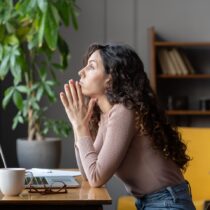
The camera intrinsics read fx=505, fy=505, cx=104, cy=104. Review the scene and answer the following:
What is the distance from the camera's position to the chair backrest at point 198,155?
255 centimetres

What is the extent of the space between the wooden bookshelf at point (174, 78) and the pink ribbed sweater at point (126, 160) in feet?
8.48

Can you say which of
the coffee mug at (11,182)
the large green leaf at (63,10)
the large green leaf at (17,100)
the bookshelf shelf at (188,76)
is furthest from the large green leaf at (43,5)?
the coffee mug at (11,182)

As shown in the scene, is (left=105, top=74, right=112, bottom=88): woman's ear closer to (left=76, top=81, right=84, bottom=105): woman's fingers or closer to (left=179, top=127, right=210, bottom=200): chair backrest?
(left=76, top=81, right=84, bottom=105): woman's fingers

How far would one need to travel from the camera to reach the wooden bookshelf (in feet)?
14.3

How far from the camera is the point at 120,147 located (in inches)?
63.7

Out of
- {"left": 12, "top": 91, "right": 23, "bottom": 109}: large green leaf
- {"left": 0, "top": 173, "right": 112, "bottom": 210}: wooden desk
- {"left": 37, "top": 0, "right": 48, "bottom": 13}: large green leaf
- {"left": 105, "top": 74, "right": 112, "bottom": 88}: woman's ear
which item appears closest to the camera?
{"left": 0, "top": 173, "right": 112, "bottom": 210}: wooden desk

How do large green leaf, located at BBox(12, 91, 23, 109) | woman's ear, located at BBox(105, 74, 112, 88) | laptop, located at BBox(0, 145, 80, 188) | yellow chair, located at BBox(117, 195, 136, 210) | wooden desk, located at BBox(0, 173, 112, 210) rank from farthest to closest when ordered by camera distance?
large green leaf, located at BBox(12, 91, 23, 109)
yellow chair, located at BBox(117, 195, 136, 210)
woman's ear, located at BBox(105, 74, 112, 88)
laptop, located at BBox(0, 145, 80, 188)
wooden desk, located at BBox(0, 173, 112, 210)

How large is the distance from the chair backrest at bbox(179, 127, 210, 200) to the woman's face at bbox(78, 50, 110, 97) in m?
0.90

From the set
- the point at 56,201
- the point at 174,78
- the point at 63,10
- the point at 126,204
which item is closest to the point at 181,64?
the point at 174,78

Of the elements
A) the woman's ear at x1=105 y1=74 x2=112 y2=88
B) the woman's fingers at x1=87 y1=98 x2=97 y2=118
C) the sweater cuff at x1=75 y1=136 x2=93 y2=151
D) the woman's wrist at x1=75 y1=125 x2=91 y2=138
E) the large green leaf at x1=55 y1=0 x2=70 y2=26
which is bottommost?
the sweater cuff at x1=75 y1=136 x2=93 y2=151

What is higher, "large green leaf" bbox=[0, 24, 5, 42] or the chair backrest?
"large green leaf" bbox=[0, 24, 5, 42]

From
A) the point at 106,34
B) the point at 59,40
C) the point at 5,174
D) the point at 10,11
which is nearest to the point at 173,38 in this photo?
the point at 106,34

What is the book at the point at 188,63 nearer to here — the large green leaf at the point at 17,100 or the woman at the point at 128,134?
the large green leaf at the point at 17,100

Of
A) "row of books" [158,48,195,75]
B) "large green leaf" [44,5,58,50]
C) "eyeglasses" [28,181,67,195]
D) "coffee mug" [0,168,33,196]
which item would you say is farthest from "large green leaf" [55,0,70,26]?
Result: "coffee mug" [0,168,33,196]
